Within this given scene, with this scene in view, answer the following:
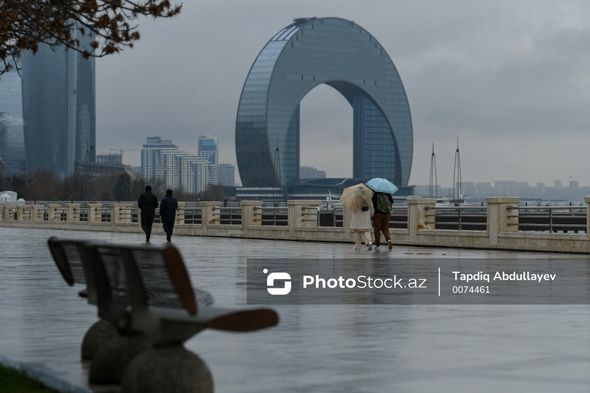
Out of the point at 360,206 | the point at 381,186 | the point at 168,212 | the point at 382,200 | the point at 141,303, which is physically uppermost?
the point at 381,186

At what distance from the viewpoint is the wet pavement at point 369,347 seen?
9.33 meters

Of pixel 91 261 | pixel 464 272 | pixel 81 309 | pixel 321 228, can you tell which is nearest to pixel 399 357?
pixel 91 261

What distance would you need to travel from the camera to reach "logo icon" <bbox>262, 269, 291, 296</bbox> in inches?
739

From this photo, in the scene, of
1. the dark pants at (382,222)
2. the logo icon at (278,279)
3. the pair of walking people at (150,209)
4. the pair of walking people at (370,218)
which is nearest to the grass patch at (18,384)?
the logo icon at (278,279)

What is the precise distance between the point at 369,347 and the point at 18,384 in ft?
11.5

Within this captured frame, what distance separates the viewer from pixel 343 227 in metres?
43.0

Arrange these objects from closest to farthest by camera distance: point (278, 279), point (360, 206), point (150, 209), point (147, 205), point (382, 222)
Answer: point (278, 279)
point (360, 206)
point (382, 222)
point (147, 205)
point (150, 209)

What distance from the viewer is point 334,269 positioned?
24.8m

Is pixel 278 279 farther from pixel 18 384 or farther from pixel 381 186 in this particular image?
pixel 18 384

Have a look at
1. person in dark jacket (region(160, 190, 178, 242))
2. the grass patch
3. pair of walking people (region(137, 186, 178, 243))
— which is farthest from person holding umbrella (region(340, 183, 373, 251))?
the grass patch

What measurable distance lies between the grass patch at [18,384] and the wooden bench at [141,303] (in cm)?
43

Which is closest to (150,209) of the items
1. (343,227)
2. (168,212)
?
(168,212)

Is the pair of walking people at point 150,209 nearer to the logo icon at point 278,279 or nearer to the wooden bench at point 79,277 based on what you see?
the logo icon at point 278,279

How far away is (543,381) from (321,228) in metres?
34.9
